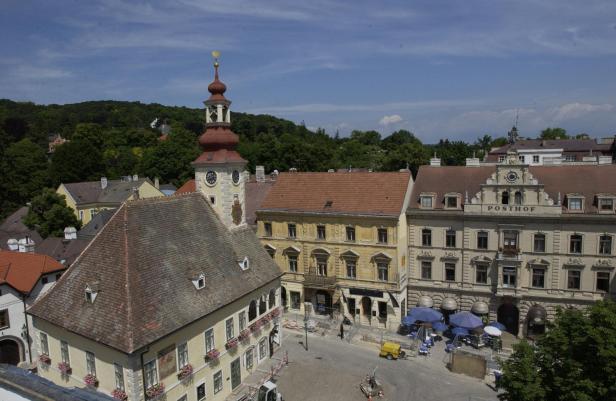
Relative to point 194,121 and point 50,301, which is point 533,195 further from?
point 194,121

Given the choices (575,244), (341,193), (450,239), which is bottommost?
(450,239)

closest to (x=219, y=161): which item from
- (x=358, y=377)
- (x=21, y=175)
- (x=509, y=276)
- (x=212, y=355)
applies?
(x=212, y=355)

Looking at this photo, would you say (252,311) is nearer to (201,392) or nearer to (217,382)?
(217,382)

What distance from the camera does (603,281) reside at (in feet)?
110

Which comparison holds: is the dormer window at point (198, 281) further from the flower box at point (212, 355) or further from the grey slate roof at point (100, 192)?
the grey slate roof at point (100, 192)

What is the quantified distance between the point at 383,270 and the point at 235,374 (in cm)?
1561

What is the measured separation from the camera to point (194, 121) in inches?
6393

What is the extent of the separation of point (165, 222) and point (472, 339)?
24.7 metres

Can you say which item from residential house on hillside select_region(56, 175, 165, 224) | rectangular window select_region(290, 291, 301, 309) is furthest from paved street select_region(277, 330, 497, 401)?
residential house on hillside select_region(56, 175, 165, 224)

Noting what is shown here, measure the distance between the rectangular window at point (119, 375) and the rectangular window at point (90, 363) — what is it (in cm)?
177

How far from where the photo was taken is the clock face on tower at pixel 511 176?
3488 cm

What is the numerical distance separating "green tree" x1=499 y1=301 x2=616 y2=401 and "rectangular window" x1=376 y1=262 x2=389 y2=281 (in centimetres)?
1808

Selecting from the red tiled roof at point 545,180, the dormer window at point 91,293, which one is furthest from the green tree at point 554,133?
the dormer window at point 91,293

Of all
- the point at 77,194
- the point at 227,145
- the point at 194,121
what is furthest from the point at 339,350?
the point at 194,121
